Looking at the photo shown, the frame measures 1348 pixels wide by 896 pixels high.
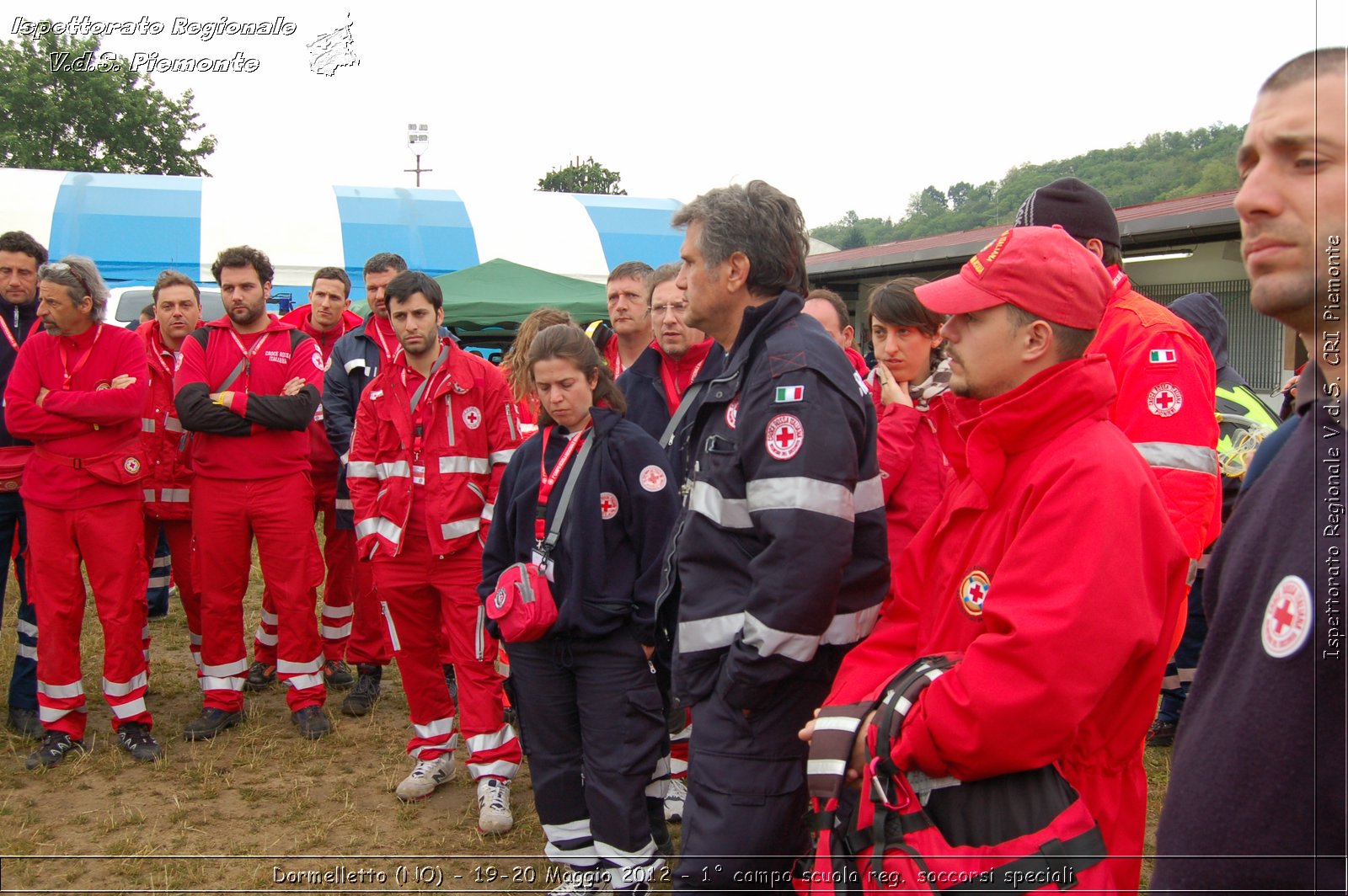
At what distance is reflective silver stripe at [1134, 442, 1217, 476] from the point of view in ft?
9.67

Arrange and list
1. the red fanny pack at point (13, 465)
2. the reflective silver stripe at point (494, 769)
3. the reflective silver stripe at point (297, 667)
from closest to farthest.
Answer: the reflective silver stripe at point (494, 769) < the red fanny pack at point (13, 465) < the reflective silver stripe at point (297, 667)

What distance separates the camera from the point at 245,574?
600 cm

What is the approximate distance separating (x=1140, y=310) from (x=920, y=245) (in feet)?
54.1

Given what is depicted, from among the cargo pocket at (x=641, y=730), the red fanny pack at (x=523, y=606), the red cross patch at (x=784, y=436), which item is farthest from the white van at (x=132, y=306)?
the red cross patch at (x=784, y=436)

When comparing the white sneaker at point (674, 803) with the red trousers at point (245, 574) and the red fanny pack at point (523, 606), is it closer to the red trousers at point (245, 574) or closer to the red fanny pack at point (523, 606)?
the red fanny pack at point (523, 606)

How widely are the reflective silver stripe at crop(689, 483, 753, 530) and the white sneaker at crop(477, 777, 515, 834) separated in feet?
8.61

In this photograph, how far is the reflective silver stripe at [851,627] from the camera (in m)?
2.75

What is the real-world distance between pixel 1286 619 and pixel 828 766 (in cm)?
107

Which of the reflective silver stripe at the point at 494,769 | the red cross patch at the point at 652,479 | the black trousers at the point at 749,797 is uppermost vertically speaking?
the red cross patch at the point at 652,479

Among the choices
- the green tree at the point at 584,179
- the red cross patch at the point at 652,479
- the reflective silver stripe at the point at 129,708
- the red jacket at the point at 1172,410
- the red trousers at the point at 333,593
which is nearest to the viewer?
the red jacket at the point at 1172,410

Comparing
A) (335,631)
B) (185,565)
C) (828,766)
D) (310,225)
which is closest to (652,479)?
(828,766)

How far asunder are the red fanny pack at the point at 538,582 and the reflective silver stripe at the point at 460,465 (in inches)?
42.1

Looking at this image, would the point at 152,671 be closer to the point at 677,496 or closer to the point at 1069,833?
the point at 677,496

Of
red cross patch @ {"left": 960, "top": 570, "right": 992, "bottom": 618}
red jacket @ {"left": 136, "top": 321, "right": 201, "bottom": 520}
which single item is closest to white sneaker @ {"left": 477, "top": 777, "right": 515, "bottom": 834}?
red jacket @ {"left": 136, "top": 321, "right": 201, "bottom": 520}
